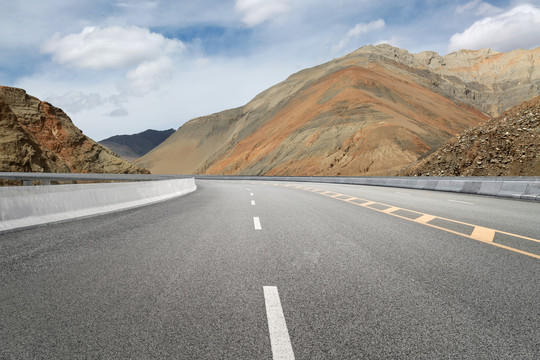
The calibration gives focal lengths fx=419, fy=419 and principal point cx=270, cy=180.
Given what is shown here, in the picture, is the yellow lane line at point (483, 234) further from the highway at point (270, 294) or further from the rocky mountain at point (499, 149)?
the rocky mountain at point (499, 149)

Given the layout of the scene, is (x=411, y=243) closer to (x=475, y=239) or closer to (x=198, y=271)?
(x=475, y=239)

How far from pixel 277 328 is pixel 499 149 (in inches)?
1279

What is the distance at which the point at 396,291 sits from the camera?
4289 millimetres

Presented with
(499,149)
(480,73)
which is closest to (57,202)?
(499,149)

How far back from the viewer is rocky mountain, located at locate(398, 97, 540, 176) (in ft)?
94.1

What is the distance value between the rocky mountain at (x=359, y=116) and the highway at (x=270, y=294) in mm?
48209

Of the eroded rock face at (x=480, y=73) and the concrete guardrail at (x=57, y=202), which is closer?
the concrete guardrail at (x=57, y=202)

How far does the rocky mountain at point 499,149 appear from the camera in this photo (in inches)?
1129

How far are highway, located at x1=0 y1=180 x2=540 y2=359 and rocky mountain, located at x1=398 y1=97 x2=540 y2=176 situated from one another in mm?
23965

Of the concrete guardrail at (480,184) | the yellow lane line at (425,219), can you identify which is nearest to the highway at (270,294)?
the yellow lane line at (425,219)

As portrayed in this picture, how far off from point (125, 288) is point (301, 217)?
639 cm

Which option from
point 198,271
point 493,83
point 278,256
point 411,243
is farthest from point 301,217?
point 493,83

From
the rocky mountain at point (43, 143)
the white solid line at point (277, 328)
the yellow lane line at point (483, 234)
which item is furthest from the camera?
the rocky mountain at point (43, 143)

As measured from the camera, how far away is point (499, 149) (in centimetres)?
3088
